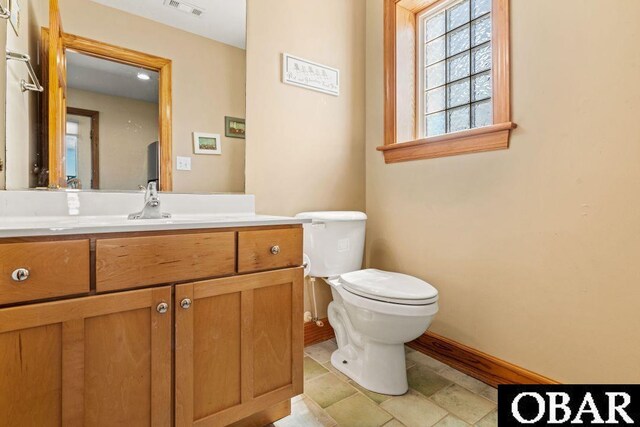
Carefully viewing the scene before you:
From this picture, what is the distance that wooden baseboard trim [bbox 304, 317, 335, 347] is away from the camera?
1.91 metres

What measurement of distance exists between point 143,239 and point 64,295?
8.6 inches

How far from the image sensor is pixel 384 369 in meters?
1.48

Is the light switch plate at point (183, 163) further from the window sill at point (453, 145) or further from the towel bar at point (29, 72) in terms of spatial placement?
the window sill at point (453, 145)

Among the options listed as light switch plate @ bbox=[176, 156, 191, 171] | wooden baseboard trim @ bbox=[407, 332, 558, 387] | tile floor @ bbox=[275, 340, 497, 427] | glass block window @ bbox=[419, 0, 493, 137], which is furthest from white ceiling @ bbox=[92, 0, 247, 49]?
wooden baseboard trim @ bbox=[407, 332, 558, 387]

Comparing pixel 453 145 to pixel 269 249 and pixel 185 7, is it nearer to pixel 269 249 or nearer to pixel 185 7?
pixel 269 249

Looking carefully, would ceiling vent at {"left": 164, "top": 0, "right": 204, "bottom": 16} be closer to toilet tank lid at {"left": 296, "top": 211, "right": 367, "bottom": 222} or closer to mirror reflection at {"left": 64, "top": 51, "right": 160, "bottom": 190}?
mirror reflection at {"left": 64, "top": 51, "right": 160, "bottom": 190}

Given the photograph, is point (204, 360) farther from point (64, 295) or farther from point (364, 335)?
point (364, 335)

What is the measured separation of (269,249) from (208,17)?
1.21 m

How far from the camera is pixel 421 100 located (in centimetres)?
207

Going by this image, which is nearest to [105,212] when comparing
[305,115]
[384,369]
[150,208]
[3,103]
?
[150,208]

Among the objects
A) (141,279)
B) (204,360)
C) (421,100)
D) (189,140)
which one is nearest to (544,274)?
(421,100)

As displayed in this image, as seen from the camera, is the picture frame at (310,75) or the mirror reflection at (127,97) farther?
the picture frame at (310,75)

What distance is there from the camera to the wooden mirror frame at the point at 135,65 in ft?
4.10

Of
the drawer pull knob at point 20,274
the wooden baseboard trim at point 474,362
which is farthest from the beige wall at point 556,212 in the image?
the drawer pull knob at point 20,274
